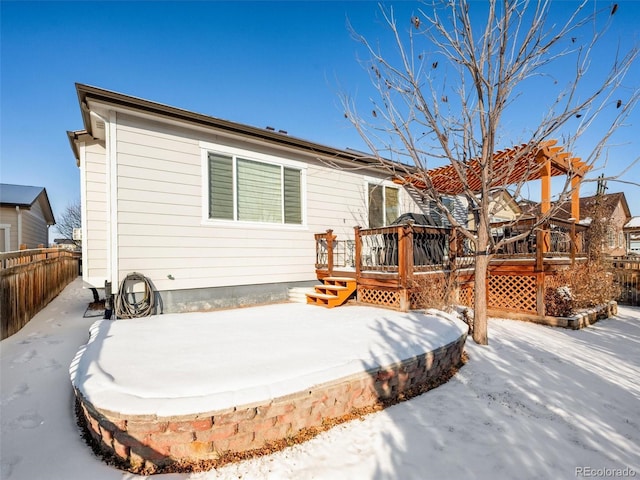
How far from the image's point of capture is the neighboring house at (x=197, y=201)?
16.7ft

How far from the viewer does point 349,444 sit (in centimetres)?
240

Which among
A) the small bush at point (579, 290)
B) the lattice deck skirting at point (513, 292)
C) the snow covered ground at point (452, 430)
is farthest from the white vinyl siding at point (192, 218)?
the small bush at point (579, 290)

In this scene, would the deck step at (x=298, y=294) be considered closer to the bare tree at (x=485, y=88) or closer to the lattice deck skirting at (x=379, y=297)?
the lattice deck skirting at (x=379, y=297)

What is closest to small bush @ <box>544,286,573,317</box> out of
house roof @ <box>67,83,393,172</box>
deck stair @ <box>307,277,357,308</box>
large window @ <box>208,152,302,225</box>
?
deck stair @ <box>307,277,357,308</box>

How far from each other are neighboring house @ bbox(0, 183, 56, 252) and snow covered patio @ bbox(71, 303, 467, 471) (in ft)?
41.4

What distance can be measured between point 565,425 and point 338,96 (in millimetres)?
5032

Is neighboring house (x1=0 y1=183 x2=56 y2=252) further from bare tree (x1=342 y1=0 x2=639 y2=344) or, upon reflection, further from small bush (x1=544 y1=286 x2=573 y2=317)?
small bush (x1=544 y1=286 x2=573 y2=317)

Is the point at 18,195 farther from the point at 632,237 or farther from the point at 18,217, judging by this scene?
the point at 632,237

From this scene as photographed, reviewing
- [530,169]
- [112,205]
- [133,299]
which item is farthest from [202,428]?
[530,169]

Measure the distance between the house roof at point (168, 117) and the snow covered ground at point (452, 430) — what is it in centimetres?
343

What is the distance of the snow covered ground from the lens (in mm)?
2121

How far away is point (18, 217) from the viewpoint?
14.1 metres

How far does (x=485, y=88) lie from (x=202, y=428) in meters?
5.30

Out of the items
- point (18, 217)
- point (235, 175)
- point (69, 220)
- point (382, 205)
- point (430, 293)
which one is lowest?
point (430, 293)
